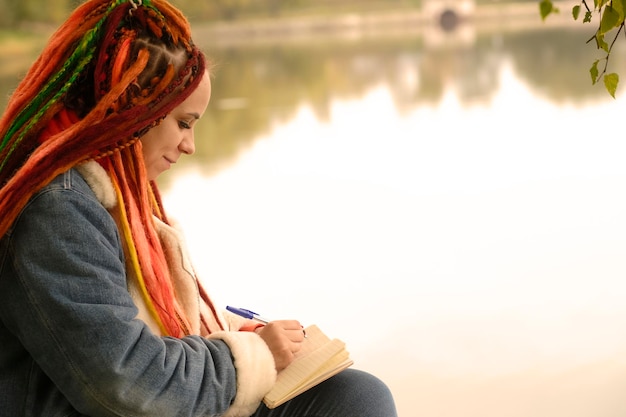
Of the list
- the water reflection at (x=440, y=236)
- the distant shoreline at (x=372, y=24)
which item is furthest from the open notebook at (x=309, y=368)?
the distant shoreline at (x=372, y=24)

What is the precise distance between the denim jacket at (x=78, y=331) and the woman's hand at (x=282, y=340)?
106 millimetres

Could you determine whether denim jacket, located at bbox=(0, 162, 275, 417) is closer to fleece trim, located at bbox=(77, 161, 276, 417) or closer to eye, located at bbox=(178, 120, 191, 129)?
fleece trim, located at bbox=(77, 161, 276, 417)

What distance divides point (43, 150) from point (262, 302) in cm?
173

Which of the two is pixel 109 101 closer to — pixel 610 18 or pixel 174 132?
pixel 174 132

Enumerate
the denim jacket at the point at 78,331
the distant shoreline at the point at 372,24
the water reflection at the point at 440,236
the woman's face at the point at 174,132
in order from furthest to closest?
the distant shoreline at the point at 372,24 < the water reflection at the point at 440,236 < the woman's face at the point at 174,132 < the denim jacket at the point at 78,331

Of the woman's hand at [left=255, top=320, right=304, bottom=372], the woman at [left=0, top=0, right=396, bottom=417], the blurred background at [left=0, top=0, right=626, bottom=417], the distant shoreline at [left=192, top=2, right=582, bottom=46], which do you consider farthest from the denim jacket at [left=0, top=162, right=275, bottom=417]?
the distant shoreline at [left=192, top=2, right=582, bottom=46]

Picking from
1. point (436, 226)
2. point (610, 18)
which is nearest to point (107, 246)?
point (610, 18)

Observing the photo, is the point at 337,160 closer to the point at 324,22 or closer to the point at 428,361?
the point at 428,361

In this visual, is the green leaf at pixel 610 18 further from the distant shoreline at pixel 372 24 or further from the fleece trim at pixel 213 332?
the distant shoreline at pixel 372 24

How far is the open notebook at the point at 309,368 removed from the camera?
1.14 metres

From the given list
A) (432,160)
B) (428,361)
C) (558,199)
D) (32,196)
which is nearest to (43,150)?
(32,196)

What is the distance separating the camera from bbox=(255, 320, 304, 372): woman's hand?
1.16 metres

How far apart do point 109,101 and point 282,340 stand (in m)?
0.34

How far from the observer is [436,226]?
3520 millimetres
